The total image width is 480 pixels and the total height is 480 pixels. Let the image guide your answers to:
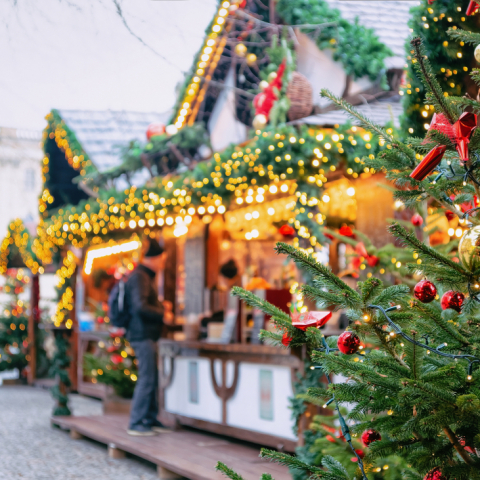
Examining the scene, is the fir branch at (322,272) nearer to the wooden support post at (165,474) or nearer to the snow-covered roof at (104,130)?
the wooden support post at (165,474)

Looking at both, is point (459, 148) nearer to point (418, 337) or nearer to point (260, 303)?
point (418, 337)

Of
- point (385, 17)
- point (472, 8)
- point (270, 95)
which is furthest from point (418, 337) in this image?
point (385, 17)

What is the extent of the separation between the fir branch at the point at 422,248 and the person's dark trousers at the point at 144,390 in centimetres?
531

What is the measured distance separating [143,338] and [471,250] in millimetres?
5391

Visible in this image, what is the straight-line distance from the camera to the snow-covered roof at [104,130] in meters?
11.2

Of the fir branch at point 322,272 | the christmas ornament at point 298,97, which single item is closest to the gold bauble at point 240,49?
the christmas ornament at point 298,97

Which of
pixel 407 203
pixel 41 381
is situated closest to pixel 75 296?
pixel 41 381

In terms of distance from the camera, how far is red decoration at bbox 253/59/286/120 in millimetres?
6598

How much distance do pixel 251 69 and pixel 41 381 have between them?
8.34 metres

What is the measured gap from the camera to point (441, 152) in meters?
2.12

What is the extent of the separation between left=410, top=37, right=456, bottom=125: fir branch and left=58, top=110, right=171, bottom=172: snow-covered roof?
874 cm

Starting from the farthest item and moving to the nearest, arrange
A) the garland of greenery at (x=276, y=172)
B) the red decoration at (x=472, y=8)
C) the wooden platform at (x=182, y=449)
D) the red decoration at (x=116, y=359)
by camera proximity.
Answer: the red decoration at (x=116, y=359) < the garland of greenery at (x=276, y=172) < the wooden platform at (x=182, y=449) < the red decoration at (x=472, y=8)

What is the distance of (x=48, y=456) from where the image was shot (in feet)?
21.8

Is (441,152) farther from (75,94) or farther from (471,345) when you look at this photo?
(75,94)
